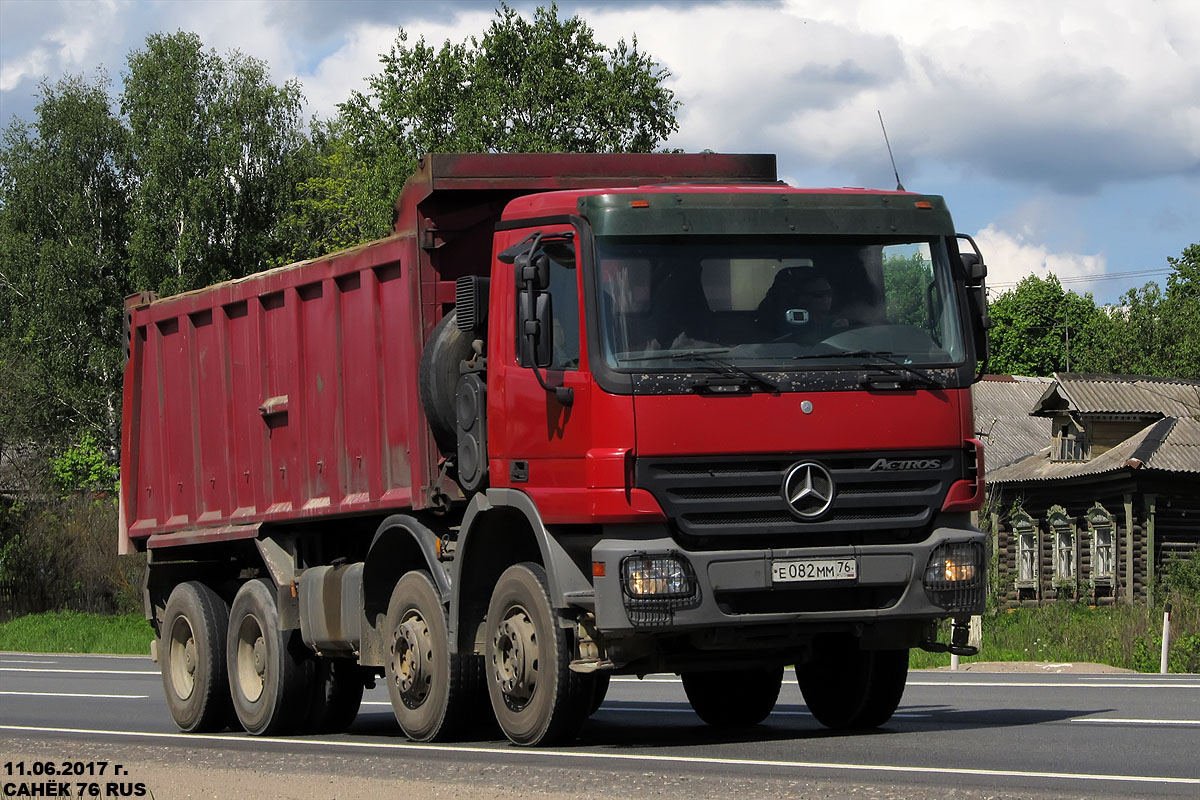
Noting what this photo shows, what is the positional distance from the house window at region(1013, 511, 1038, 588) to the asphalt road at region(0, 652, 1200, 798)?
35.8m

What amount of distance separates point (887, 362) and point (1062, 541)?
4284 centimetres

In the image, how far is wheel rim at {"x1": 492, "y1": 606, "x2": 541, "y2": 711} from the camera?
34.6ft

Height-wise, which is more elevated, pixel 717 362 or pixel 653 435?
pixel 717 362

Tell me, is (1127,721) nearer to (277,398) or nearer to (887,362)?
(887,362)

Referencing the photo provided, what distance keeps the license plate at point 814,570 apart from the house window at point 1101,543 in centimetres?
4061

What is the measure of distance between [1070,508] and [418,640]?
41.6m

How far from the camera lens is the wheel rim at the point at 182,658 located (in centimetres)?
1518

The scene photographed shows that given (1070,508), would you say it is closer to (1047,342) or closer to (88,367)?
(88,367)

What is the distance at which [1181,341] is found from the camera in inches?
3000

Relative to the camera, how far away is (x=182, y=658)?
1541 centimetres

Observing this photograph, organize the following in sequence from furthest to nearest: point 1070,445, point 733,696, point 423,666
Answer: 1. point 1070,445
2. point 733,696
3. point 423,666

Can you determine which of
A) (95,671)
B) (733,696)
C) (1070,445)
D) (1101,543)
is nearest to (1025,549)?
(1070,445)

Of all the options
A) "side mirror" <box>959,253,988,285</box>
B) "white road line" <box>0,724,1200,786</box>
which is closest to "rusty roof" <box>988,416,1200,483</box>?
"white road line" <box>0,724,1200,786</box>

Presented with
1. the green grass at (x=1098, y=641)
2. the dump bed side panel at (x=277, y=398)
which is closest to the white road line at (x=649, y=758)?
the dump bed side panel at (x=277, y=398)
